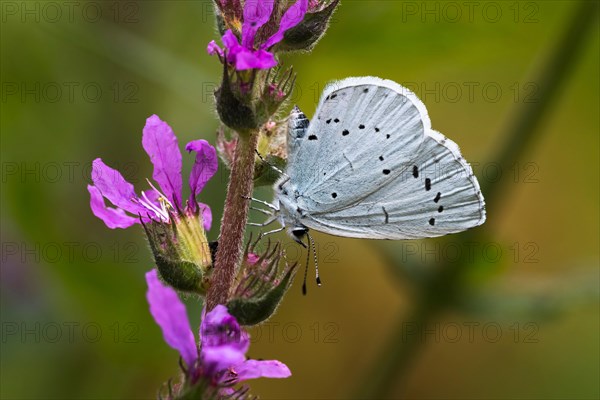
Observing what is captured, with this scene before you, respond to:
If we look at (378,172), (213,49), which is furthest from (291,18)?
(378,172)

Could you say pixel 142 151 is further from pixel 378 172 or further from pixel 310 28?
pixel 310 28

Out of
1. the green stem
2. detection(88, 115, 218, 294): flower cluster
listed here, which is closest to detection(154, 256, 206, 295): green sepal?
detection(88, 115, 218, 294): flower cluster

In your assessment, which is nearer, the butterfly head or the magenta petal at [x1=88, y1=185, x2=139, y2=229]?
the magenta petal at [x1=88, y1=185, x2=139, y2=229]

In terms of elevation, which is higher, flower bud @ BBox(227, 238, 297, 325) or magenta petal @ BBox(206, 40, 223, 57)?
magenta petal @ BBox(206, 40, 223, 57)

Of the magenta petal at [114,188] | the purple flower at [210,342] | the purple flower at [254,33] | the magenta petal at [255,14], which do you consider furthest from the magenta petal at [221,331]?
the magenta petal at [255,14]

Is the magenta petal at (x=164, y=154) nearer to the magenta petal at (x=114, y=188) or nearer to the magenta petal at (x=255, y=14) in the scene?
the magenta petal at (x=114, y=188)

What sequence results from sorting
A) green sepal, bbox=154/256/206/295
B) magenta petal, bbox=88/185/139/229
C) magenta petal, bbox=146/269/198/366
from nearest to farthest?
magenta petal, bbox=146/269/198/366 < green sepal, bbox=154/256/206/295 < magenta petal, bbox=88/185/139/229

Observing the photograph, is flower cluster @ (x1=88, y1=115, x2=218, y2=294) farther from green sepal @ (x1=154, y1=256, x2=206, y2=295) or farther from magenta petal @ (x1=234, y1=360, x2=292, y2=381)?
magenta petal @ (x1=234, y1=360, x2=292, y2=381)
